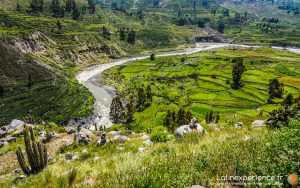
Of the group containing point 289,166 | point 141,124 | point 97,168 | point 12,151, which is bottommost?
point 141,124

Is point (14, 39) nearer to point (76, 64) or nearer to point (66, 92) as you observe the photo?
point (76, 64)

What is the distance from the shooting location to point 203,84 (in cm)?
8725

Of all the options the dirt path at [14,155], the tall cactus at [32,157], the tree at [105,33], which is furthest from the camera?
the tree at [105,33]

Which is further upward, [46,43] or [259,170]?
[259,170]

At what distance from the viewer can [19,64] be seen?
85.0 meters

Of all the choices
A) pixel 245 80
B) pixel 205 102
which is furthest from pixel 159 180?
pixel 245 80

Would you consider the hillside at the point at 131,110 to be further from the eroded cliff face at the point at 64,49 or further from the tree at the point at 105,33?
the tree at the point at 105,33

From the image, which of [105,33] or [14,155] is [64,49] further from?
[14,155]

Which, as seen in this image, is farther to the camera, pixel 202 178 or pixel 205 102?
pixel 205 102

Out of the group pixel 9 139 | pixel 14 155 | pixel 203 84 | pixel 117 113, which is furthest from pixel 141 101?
pixel 14 155

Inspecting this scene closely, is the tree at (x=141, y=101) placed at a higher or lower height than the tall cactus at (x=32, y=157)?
lower

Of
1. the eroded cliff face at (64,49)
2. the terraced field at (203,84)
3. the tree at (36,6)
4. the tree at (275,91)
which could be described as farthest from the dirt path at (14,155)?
the tree at (36,6)

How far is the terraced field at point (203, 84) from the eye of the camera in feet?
216

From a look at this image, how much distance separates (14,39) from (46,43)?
15172 mm
